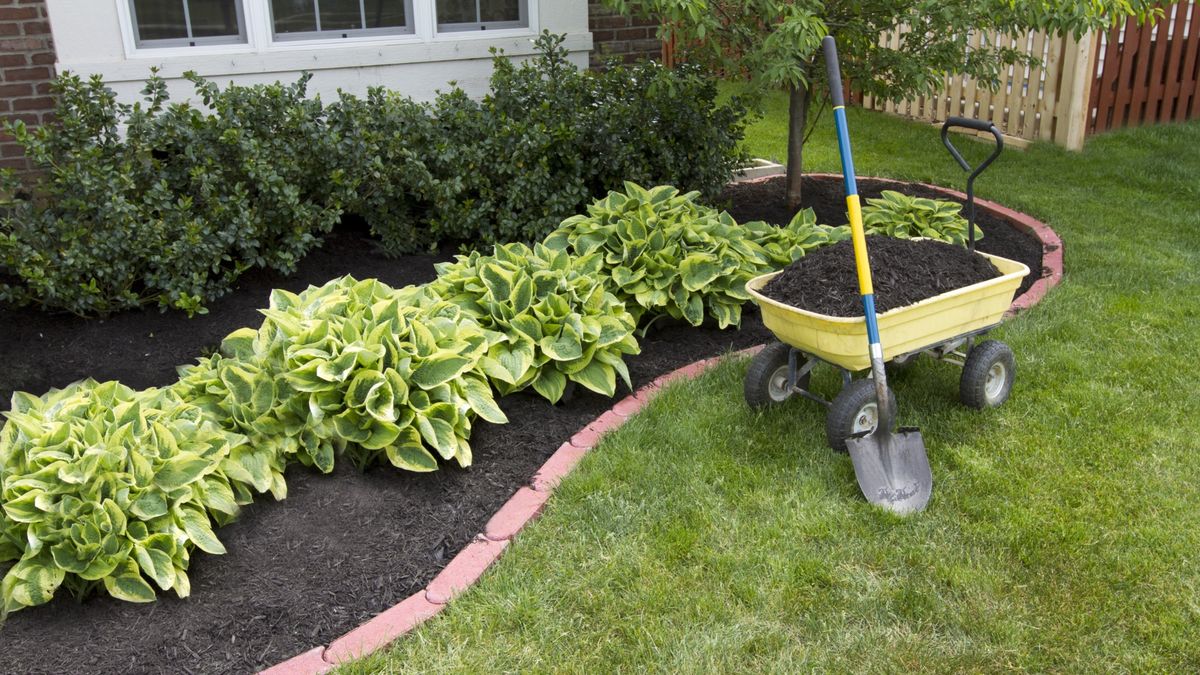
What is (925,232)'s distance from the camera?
5.28m

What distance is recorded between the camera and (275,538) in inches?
125

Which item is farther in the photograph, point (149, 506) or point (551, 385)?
point (551, 385)

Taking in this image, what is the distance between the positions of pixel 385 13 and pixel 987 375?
4.02 m

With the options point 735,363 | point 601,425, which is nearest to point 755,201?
point 735,363

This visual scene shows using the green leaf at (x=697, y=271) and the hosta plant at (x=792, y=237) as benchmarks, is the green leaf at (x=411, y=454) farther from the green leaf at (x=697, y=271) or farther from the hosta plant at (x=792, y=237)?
the hosta plant at (x=792, y=237)

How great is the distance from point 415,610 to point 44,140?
10.3 ft

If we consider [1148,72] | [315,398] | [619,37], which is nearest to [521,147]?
[619,37]

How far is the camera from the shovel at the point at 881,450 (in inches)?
132

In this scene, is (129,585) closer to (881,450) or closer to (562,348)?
(562,348)

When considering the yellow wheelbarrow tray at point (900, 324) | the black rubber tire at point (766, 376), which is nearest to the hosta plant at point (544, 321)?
the black rubber tire at point (766, 376)

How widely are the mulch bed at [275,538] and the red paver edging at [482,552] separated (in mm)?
58

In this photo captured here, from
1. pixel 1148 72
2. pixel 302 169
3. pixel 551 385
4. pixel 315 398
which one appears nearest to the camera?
pixel 315 398

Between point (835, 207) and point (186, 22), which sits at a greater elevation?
point (186, 22)

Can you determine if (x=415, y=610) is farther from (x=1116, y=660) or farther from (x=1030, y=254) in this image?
(x=1030, y=254)
